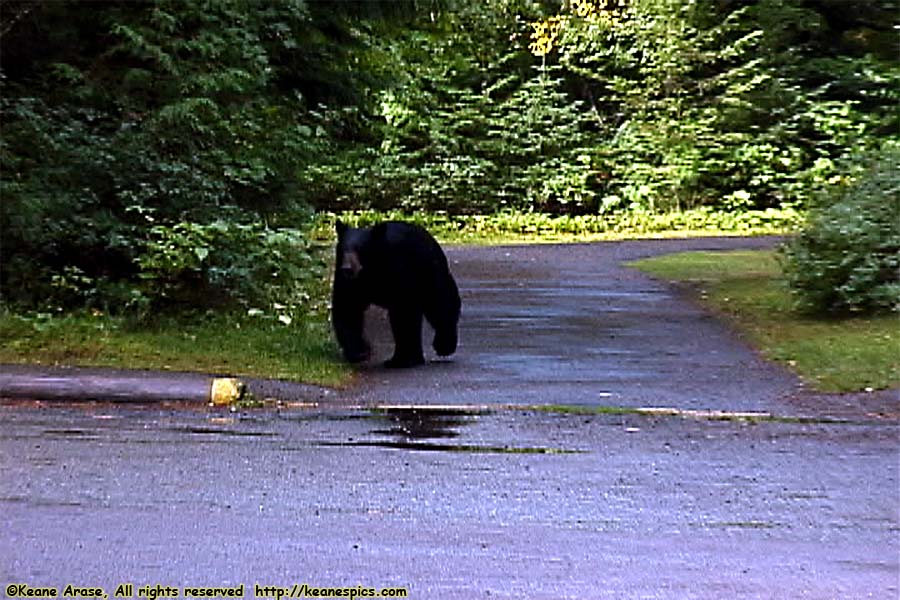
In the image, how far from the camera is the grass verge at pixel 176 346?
12914 mm

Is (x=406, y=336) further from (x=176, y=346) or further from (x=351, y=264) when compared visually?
(x=176, y=346)

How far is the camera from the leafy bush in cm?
1661

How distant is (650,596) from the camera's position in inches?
241

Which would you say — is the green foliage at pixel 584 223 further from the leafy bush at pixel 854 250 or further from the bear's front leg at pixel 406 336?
the bear's front leg at pixel 406 336

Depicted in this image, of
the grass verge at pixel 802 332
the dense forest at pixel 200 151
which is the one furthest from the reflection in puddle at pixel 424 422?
the dense forest at pixel 200 151

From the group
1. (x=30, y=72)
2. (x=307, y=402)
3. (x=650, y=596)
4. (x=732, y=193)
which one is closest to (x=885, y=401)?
(x=307, y=402)

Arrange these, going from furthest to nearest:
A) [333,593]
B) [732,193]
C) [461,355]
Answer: [732,193] → [461,355] → [333,593]

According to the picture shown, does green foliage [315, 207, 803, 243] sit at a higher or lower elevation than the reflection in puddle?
lower

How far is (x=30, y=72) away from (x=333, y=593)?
11619 mm

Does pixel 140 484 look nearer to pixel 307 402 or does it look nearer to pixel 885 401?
pixel 307 402

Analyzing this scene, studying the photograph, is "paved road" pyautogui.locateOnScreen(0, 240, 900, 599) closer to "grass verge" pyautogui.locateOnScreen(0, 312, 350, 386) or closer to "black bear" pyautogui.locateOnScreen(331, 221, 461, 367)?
"black bear" pyautogui.locateOnScreen(331, 221, 461, 367)

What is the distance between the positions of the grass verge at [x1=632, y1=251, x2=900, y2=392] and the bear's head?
3.90m

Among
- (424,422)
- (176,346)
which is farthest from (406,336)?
(424,422)

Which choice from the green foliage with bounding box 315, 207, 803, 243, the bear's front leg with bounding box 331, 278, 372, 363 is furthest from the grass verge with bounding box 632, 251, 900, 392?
the green foliage with bounding box 315, 207, 803, 243
